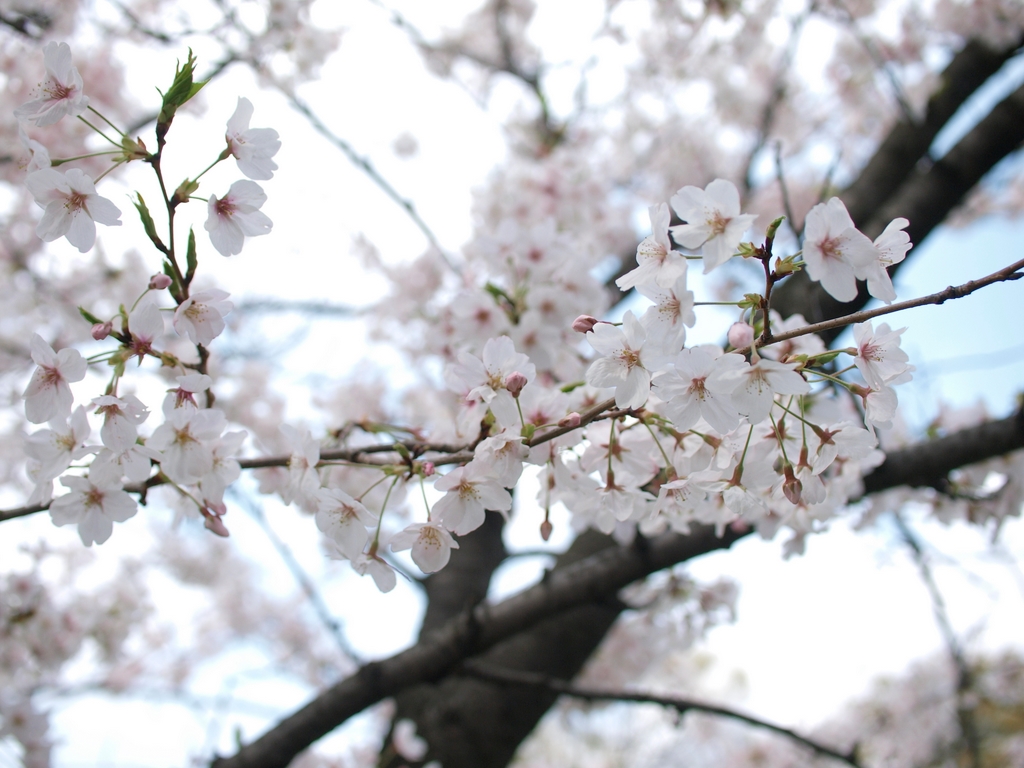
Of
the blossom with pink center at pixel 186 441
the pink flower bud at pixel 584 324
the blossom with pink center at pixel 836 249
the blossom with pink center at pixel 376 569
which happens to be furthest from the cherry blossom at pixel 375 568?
the blossom with pink center at pixel 836 249

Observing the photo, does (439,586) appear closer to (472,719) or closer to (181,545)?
(472,719)

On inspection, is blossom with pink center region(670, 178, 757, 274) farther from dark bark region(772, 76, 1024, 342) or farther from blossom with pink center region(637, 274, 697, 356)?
dark bark region(772, 76, 1024, 342)

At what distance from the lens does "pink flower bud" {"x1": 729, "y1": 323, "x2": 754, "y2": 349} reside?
2.45 feet

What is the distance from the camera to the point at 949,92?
9.02 feet

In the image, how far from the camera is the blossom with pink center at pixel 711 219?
0.76 m

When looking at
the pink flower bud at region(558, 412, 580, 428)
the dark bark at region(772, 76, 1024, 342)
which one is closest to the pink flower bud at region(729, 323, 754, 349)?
the pink flower bud at region(558, 412, 580, 428)

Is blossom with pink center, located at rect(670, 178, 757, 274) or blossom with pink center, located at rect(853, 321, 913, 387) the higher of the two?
blossom with pink center, located at rect(670, 178, 757, 274)

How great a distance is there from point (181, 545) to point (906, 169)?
7509 mm

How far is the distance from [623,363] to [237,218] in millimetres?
617

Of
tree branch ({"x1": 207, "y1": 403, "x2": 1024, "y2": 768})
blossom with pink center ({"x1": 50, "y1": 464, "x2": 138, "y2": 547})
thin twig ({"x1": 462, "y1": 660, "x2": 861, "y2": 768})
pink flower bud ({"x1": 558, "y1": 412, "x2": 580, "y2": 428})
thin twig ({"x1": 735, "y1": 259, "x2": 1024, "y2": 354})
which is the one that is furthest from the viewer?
thin twig ({"x1": 462, "y1": 660, "x2": 861, "y2": 768})

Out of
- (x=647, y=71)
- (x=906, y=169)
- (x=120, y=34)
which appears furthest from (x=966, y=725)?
(x=120, y=34)

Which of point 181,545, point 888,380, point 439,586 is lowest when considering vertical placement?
point 888,380

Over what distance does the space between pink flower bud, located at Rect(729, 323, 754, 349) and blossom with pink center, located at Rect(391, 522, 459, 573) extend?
0.44m

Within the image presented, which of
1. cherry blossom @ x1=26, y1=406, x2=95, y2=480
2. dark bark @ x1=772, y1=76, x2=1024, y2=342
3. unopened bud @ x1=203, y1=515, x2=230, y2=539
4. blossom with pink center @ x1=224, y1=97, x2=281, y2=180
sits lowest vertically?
unopened bud @ x1=203, y1=515, x2=230, y2=539
